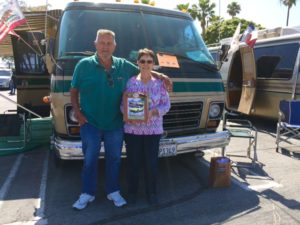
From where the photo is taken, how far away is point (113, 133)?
4289 mm

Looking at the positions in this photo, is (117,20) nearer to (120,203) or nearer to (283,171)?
(120,203)

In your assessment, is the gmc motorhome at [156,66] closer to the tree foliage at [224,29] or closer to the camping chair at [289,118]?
the camping chair at [289,118]

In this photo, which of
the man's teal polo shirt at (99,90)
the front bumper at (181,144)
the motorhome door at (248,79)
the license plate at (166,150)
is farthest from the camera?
the motorhome door at (248,79)

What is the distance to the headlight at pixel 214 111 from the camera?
5455 millimetres

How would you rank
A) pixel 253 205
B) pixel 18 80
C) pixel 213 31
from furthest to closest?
pixel 213 31 < pixel 18 80 < pixel 253 205

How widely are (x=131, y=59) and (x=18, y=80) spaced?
4.98 metres

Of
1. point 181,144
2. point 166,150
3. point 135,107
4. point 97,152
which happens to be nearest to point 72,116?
point 97,152

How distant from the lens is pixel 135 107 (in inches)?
164

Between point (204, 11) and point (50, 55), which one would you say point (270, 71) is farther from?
point (204, 11)

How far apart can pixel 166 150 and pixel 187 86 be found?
3.09 feet

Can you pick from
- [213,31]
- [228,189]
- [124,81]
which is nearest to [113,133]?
[124,81]

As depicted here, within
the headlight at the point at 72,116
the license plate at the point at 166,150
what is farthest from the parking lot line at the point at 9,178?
the license plate at the point at 166,150

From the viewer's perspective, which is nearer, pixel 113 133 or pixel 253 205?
pixel 113 133

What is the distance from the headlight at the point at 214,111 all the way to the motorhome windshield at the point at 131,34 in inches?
26.4
